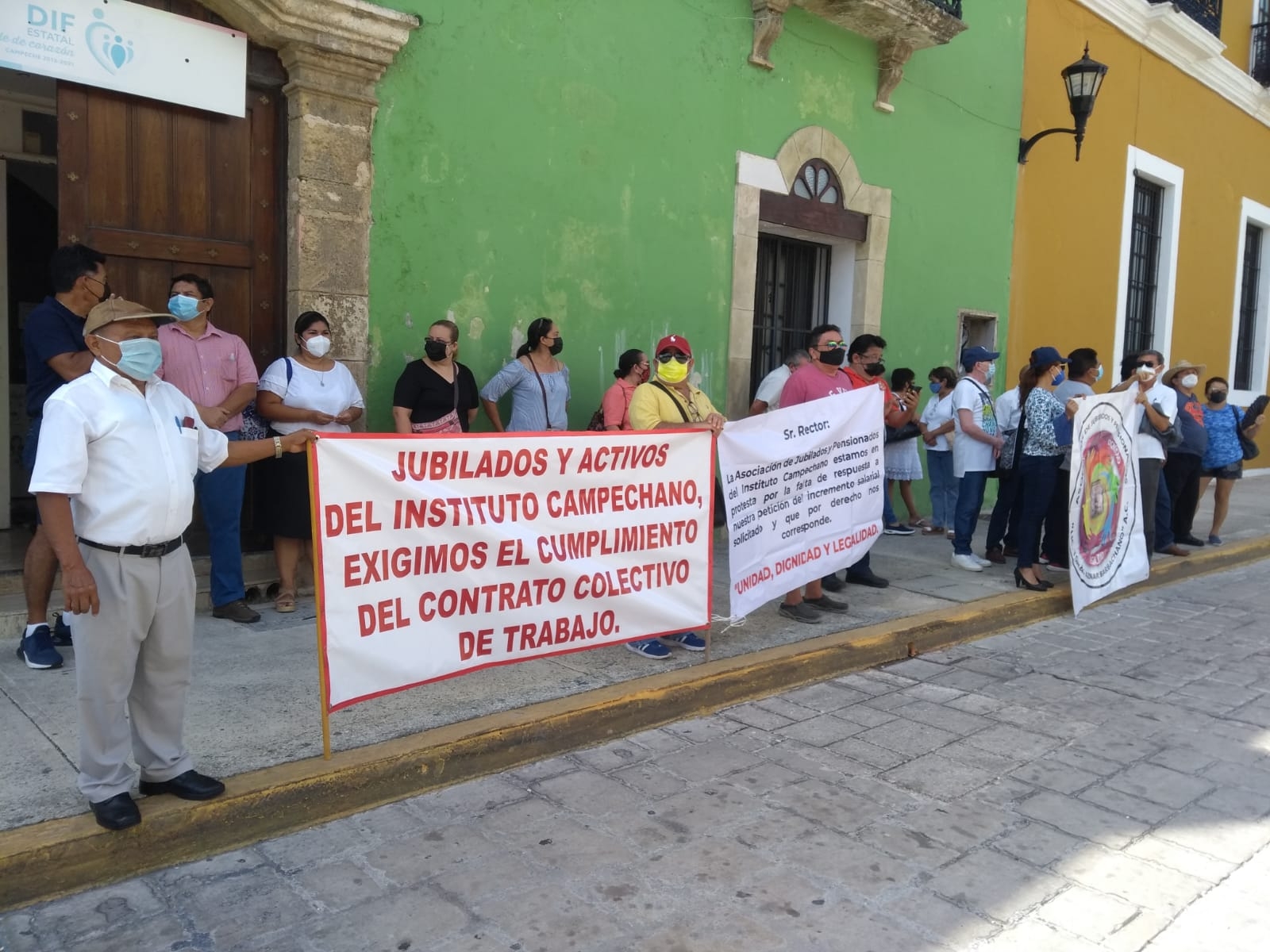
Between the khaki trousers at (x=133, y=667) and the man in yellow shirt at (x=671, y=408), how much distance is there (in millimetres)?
2534

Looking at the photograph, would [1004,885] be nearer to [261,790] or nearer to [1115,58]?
[261,790]

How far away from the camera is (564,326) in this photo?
734 centimetres

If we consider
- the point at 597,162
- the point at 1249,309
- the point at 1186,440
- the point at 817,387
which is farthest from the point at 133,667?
the point at 1249,309

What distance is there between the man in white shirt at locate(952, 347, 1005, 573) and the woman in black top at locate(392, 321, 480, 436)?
164 inches

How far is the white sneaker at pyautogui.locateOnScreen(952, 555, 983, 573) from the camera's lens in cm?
809

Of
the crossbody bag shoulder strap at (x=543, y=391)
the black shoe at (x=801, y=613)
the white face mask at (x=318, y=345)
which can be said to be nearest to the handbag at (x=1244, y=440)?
the black shoe at (x=801, y=613)

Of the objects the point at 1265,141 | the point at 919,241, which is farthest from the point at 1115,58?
the point at 1265,141

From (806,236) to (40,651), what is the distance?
7134mm

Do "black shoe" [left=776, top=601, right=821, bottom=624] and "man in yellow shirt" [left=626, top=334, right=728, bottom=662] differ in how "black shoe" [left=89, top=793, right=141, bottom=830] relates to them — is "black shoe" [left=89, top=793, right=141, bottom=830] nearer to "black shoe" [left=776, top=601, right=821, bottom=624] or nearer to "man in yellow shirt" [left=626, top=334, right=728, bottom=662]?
"man in yellow shirt" [left=626, top=334, right=728, bottom=662]

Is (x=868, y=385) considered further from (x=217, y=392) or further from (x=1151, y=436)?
(x=217, y=392)

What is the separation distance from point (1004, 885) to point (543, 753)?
189cm

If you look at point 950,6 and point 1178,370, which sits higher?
point 950,6

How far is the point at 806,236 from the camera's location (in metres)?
9.32

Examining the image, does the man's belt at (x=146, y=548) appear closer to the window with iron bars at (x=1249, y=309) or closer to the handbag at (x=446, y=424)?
the handbag at (x=446, y=424)
